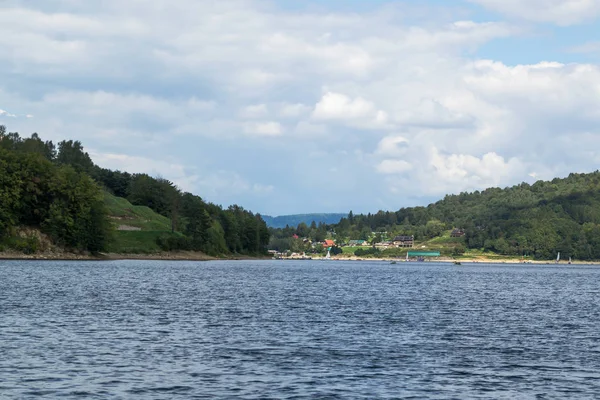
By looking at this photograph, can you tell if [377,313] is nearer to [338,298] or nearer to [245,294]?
[338,298]

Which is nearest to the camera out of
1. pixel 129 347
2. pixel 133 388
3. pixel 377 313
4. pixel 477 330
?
pixel 133 388

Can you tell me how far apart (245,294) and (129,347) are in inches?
2275

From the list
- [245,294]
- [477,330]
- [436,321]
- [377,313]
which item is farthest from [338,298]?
[477,330]

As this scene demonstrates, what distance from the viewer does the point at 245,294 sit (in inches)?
4262

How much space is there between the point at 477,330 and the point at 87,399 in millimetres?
40424

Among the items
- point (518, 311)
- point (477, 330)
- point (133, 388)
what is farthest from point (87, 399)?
point (518, 311)

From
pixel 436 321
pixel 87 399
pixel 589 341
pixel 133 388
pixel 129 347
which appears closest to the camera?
pixel 87 399

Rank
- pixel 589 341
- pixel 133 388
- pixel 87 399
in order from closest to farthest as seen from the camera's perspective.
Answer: pixel 87 399
pixel 133 388
pixel 589 341

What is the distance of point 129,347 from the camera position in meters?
50.7

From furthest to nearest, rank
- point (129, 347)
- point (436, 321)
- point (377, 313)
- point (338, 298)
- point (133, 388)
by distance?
point (338, 298)
point (377, 313)
point (436, 321)
point (129, 347)
point (133, 388)

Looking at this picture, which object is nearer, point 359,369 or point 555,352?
point 359,369

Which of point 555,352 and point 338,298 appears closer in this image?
point 555,352

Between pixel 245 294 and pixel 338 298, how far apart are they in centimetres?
1367

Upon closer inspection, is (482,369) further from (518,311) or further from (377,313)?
(518,311)
